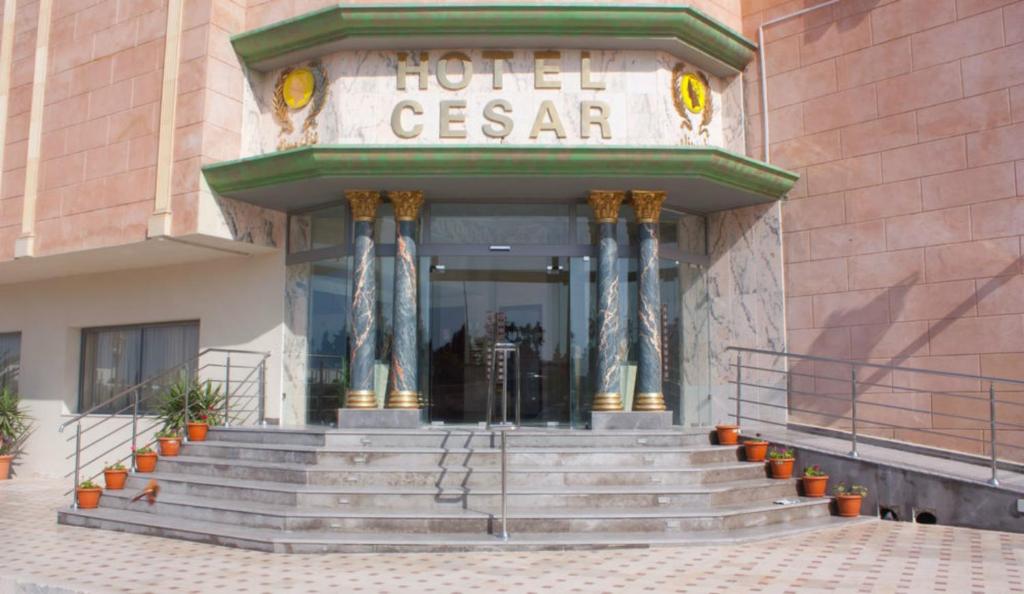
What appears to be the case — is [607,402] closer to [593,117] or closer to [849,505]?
[849,505]

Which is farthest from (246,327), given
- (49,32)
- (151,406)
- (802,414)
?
(802,414)

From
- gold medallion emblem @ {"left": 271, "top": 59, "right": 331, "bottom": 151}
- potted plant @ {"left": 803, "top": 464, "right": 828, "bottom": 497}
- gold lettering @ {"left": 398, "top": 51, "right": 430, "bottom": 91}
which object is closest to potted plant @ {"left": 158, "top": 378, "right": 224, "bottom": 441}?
gold medallion emblem @ {"left": 271, "top": 59, "right": 331, "bottom": 151}

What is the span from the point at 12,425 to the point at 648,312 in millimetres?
11354

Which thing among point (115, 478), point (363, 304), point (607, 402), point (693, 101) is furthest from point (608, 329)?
point (115, 478)

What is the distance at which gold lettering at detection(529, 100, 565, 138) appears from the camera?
1105 centimetres

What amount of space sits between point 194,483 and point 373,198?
416cm

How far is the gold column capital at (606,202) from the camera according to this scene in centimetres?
1124

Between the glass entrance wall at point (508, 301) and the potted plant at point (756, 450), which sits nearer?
A: the potted plant at point (756, 450)

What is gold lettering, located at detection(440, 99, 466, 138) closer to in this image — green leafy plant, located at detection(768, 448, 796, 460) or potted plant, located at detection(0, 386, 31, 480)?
green leafy plant, located at detection(768, 448, 796, 460)

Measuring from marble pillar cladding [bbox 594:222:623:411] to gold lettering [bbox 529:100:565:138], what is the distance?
1.37 meters

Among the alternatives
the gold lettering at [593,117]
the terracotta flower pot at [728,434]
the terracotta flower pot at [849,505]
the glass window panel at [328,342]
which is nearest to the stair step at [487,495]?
the terracotta flower pot at [849,505]

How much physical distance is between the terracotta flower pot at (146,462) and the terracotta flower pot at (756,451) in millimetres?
7215

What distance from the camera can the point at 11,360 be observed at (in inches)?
643

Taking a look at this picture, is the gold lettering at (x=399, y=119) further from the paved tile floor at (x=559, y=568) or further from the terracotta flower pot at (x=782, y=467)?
the terracotta flower pot at (x=782, y=467)
